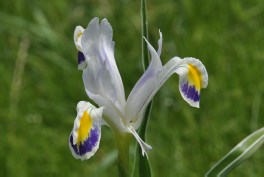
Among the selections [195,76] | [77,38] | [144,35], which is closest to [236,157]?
[195,76]

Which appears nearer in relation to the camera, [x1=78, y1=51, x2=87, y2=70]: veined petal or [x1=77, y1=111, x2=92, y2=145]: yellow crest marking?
[x1=77, y1=111, x2=92, y2=145]: yellow crest marking

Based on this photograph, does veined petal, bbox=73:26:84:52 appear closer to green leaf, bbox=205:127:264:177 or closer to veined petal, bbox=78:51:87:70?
veined petal, bbox=78:51:87:70

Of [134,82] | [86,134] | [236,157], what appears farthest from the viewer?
[134,82]

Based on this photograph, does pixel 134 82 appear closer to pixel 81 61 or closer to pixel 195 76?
pixel 81 61

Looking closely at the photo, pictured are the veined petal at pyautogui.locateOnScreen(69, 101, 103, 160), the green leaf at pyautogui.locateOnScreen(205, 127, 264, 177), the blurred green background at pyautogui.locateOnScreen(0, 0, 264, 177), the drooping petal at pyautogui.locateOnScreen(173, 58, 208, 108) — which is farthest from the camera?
the blurred green background at pyautogui.locateOnScreen(0, 0, 264, 177)

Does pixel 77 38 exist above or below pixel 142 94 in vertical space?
above

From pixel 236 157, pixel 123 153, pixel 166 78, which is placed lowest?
pixel 236 157

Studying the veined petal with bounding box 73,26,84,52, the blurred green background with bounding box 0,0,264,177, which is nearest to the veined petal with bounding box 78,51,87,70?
the veined petal with bounding box 73,26,84,52

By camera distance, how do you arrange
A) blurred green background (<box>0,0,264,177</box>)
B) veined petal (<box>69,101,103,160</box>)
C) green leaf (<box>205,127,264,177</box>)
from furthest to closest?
blurred green background (<box>0,0,264,177</box>) → green leaf (<box>205,127,264,177</box>) → veined petal (<box>69,101,103,160</box>)
